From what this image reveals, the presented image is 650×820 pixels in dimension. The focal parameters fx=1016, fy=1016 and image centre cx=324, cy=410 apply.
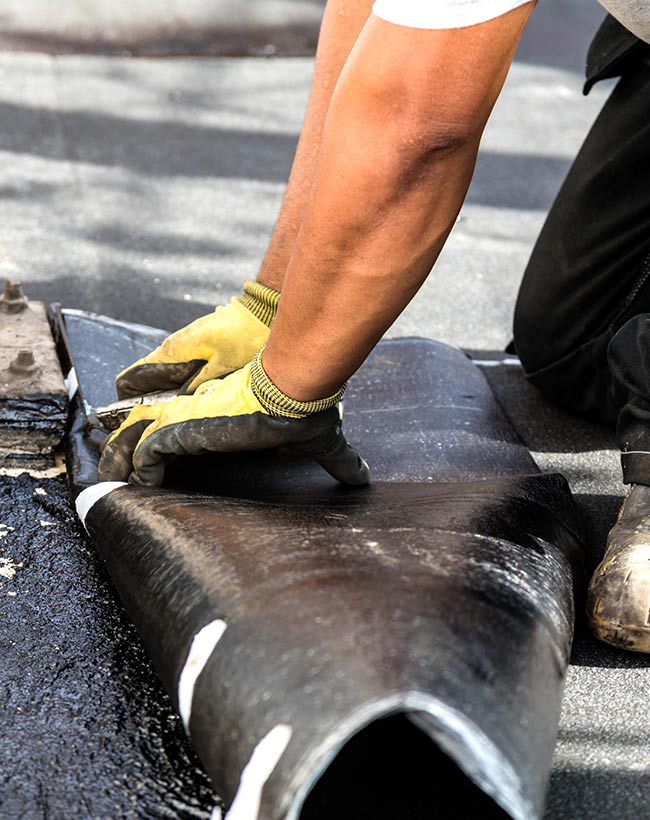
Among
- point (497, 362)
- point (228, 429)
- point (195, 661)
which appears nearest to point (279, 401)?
point (228, 429)

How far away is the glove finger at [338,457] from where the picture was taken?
158cm

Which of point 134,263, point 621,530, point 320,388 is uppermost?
point 320,388

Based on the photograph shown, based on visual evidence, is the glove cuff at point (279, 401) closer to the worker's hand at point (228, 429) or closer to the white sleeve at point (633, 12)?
the worker's hand at point (228, 429)

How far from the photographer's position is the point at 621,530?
5.51ft

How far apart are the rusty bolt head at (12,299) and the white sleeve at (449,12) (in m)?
1.11

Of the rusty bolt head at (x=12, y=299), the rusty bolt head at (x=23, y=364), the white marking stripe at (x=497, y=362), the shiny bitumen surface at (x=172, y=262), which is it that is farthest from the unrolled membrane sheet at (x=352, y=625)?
the white marking stripe at (x=497, y=362)

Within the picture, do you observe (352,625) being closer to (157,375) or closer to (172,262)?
(157,375)

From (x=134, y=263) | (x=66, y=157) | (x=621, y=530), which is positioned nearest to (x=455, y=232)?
(x=134, y=263)

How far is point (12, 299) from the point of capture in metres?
2.09

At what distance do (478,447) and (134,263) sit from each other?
1293mm

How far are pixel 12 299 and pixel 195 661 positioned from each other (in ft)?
3.83

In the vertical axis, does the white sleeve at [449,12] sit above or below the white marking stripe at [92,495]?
above

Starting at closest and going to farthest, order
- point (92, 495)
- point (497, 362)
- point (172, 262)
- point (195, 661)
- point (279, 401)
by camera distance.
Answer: point (195, 661)
point (279, 401)
point (92, 495)
point (497, 362)
point (172, 262)

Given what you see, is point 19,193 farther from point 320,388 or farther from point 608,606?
point 608,606
